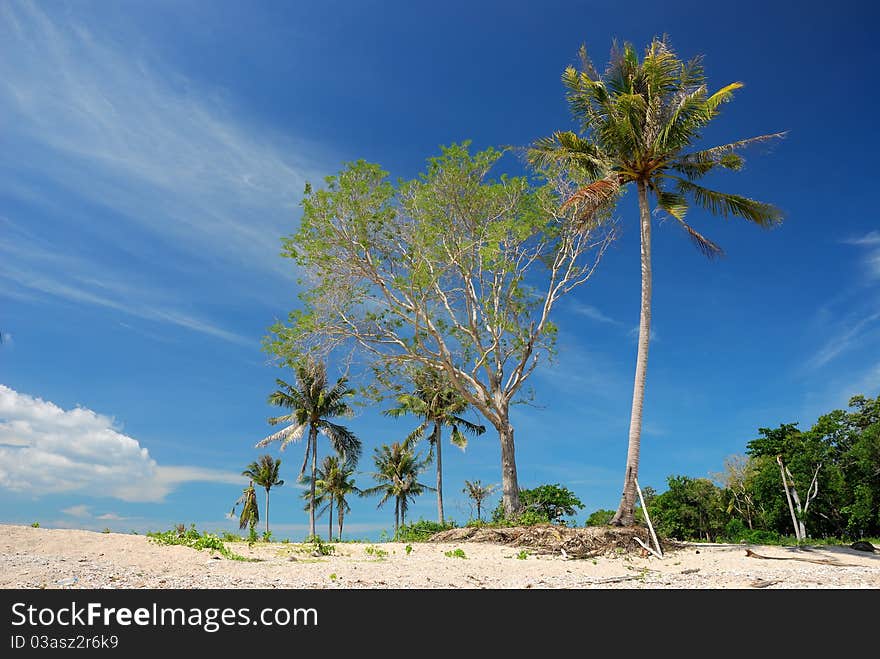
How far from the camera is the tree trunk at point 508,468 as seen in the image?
18.1m

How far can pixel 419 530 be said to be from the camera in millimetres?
19672

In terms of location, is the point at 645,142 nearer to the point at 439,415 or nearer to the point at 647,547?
the point at 647,547

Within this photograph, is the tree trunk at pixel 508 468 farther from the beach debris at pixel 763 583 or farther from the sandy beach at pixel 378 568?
the beach debris at pixel 763 583

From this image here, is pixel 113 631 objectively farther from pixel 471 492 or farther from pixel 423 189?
pixel 471 492

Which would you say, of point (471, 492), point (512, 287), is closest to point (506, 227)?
point (512, 287)

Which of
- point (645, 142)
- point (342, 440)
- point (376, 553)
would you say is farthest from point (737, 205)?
point (342, 440)

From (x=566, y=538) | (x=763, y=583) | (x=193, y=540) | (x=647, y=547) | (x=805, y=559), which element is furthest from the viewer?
(x=566, y=538)

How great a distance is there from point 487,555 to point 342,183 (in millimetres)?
11659

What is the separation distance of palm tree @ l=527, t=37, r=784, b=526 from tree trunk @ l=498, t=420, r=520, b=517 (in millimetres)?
4923

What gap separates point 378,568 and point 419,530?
10.6 metres

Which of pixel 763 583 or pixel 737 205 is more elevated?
pixel 737 205

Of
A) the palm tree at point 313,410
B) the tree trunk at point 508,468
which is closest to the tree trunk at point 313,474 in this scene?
the palm tree at point 313,410

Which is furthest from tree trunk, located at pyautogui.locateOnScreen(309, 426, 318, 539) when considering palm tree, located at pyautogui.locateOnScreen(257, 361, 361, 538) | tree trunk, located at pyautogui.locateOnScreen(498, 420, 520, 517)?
tree trunk, located at pyautogui.locateOnScreen(498, 420, 520, 517)

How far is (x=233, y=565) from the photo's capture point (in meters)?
8.93
